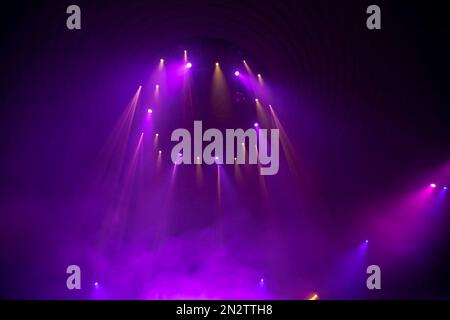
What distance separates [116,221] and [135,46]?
1897mm

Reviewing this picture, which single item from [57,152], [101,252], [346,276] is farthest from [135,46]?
[346,276]

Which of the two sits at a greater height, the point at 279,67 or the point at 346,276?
the point at 279,67

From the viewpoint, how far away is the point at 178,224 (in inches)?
236

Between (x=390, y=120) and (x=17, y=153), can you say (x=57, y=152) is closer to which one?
(x=17, y=153)

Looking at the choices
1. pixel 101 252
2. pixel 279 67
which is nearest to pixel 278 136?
pixel 279 67

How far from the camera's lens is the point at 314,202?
19.5 ft

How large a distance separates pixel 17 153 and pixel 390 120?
4.00 meters

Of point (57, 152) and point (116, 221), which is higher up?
point (57, 152)
